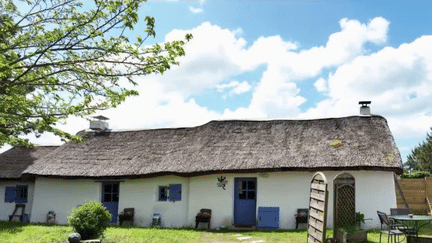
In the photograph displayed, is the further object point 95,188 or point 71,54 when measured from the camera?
point 95,188

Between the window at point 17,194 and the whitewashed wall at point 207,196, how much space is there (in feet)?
4.02

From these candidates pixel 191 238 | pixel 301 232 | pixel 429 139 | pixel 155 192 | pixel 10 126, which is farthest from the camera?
pixel 429 139

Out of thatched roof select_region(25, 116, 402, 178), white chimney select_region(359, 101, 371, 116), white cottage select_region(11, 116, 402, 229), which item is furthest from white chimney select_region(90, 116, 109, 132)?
white chimney select_region(359, 101, 371, 116)

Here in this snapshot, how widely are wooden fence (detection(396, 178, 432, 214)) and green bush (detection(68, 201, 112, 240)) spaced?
12770 mm

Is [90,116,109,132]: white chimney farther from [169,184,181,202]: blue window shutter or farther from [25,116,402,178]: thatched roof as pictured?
[169,184,181,202]: blue window shutter

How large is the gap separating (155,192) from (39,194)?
5398 mm

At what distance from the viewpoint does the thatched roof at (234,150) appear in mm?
12703

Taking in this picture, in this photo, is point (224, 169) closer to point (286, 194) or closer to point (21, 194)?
point (286, 194)

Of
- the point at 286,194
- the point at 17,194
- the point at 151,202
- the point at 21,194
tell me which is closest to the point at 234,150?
the point at 286,194

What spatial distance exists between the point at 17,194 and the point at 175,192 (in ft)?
25.6

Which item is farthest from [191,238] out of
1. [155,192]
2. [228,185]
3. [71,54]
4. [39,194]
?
[39,194]

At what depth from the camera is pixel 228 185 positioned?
13.4 metres

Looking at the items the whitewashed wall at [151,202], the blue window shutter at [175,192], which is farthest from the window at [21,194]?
the blue window shutter at [175,192]

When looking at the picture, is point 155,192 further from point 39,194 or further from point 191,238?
point 39,194
